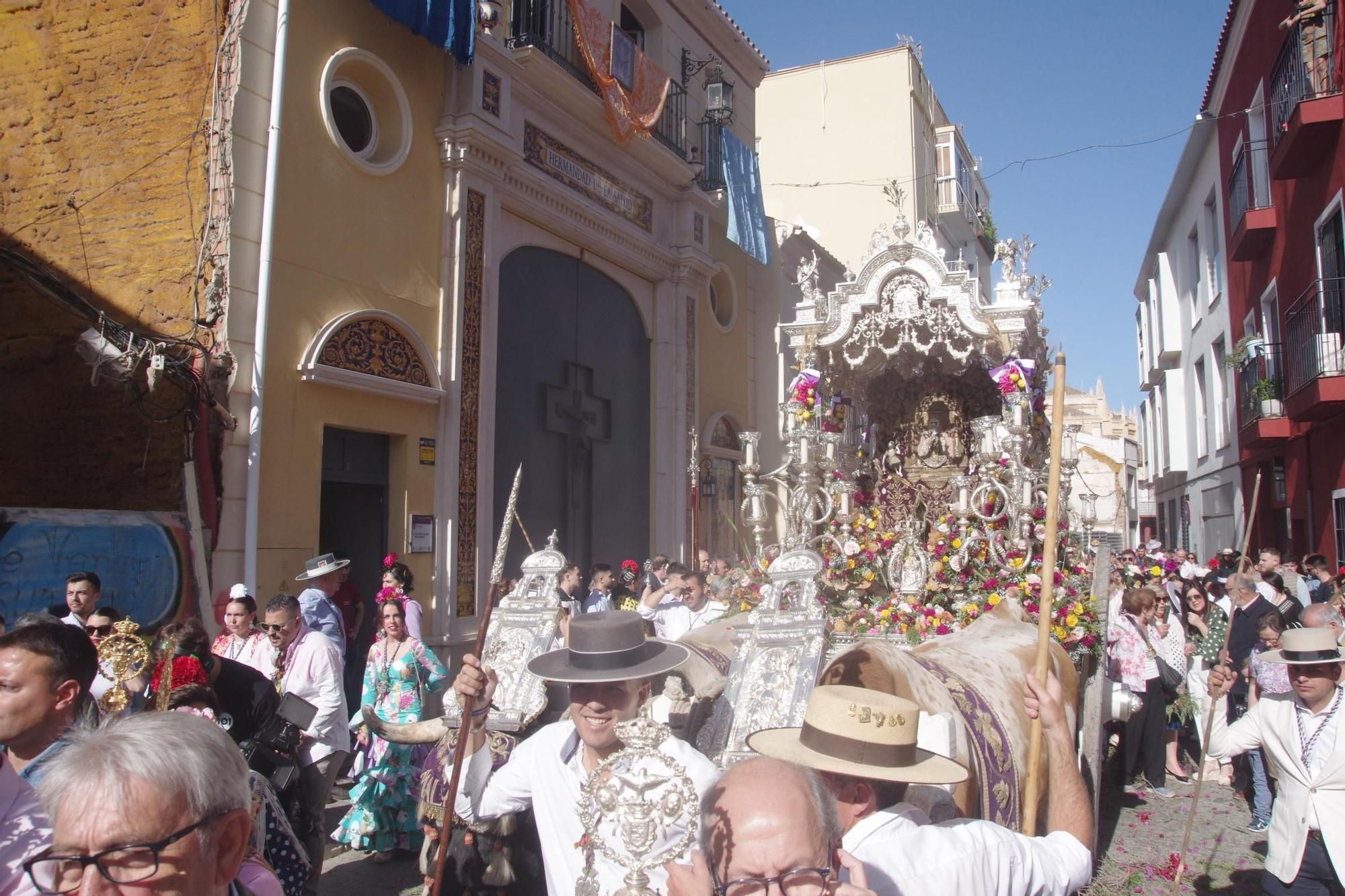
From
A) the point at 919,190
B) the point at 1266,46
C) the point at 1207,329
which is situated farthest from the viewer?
the point at 919,190

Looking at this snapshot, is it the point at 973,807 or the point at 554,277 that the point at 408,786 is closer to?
the point at 973,807

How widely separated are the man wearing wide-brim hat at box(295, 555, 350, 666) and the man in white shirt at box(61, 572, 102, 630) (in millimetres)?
1152

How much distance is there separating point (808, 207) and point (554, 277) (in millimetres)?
13713

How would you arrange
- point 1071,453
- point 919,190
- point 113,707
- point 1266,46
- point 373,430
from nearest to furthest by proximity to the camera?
point 113,707 < point 1071,453 < point 373,430 < point 1266,46 < point 919,190

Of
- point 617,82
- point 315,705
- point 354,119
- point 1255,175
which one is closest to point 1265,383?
point 1255,175

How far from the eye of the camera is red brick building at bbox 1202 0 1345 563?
10.6m

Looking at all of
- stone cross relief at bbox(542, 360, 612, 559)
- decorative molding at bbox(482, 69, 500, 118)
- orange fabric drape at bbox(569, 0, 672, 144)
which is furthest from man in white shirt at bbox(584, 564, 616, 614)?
orange fabric drape at bbox(569, 0, 672, 144)

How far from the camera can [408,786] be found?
5.58 m

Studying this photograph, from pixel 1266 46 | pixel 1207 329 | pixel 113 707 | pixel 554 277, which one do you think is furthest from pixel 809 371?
pixel 1207 329

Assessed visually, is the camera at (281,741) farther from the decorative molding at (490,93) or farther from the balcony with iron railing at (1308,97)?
the balcony with iron railing at (1308,97)

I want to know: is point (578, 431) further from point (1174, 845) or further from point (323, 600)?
point (1174, 845)

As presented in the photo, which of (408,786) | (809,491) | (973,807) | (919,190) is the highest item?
(919,190)

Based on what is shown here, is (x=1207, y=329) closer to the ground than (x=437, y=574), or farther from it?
farther from it

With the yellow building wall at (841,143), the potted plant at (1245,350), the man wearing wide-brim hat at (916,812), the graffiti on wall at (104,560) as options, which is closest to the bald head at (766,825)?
the man wearing wide-brim hat at (916,812)
